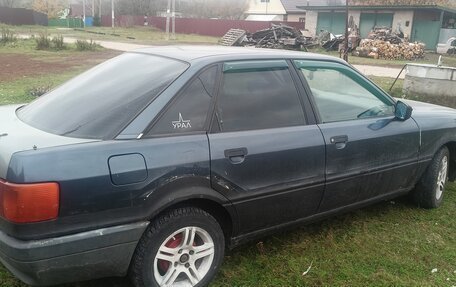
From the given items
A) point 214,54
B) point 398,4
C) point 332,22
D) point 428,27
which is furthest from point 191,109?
point 332,22

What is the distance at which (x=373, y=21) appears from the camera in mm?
34188

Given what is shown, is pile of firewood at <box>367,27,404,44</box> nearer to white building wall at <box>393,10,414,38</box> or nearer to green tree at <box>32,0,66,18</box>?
white building wall at <box>393,10,414,38</box>

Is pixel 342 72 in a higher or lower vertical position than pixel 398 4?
lower

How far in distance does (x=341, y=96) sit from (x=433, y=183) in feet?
4.62

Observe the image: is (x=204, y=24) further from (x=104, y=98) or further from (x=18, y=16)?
(x=104, y=98)

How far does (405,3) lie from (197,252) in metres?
35.2

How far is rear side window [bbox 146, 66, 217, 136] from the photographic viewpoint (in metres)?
2.78

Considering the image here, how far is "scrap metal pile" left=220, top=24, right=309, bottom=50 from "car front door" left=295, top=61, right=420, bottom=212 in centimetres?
2398

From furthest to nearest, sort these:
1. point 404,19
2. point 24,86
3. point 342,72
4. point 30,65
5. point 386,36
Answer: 1. point 404,19
2. point 386,36
3. point 30,65
4. point 24,86
5. point 342,72

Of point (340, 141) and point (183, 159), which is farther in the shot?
point (340, 141)

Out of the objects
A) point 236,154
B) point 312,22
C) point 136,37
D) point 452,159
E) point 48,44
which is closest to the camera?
point 236,154

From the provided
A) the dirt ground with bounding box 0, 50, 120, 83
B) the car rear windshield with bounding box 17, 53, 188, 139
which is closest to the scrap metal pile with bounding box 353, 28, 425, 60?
the dirt ground with bounding box 0, 50, 120, 83

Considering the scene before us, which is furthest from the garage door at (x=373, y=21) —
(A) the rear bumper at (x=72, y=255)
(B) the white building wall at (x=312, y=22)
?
(A) the rear bumper at (x=72, y=255)

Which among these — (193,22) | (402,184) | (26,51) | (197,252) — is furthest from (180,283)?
(193,22)
